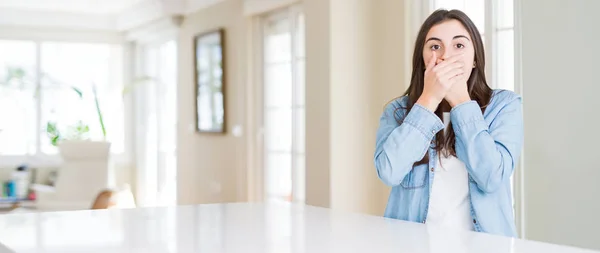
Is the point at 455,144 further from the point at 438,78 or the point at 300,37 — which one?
the point at 300,37

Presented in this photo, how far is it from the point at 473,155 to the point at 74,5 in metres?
7.54

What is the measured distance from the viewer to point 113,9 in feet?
28.9

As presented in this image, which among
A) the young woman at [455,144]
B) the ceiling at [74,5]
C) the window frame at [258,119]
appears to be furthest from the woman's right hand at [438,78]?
the ceiling at [74,5]

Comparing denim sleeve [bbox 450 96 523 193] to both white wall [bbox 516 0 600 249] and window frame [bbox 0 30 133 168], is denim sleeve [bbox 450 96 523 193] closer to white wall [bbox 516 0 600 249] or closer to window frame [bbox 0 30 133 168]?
white wall [bbox 516 0 600 249]

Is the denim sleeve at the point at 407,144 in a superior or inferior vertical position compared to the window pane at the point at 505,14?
inferior

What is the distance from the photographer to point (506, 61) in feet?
12.2

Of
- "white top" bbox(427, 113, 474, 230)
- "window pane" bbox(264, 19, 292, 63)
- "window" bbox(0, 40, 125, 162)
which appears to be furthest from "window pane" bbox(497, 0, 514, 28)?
"window" bbox(0, 40, 125, 162)

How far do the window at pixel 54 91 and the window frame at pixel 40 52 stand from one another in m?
0.02

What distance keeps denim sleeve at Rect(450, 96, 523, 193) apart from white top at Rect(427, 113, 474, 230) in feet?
0.16

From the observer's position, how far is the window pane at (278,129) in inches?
227

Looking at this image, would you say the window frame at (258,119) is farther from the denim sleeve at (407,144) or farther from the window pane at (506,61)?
the denim sleeve at (407,144)

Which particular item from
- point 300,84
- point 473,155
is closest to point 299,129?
Result: point 300,84

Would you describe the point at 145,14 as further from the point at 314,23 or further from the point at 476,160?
the point at 476,160

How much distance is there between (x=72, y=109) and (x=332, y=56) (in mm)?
5337
